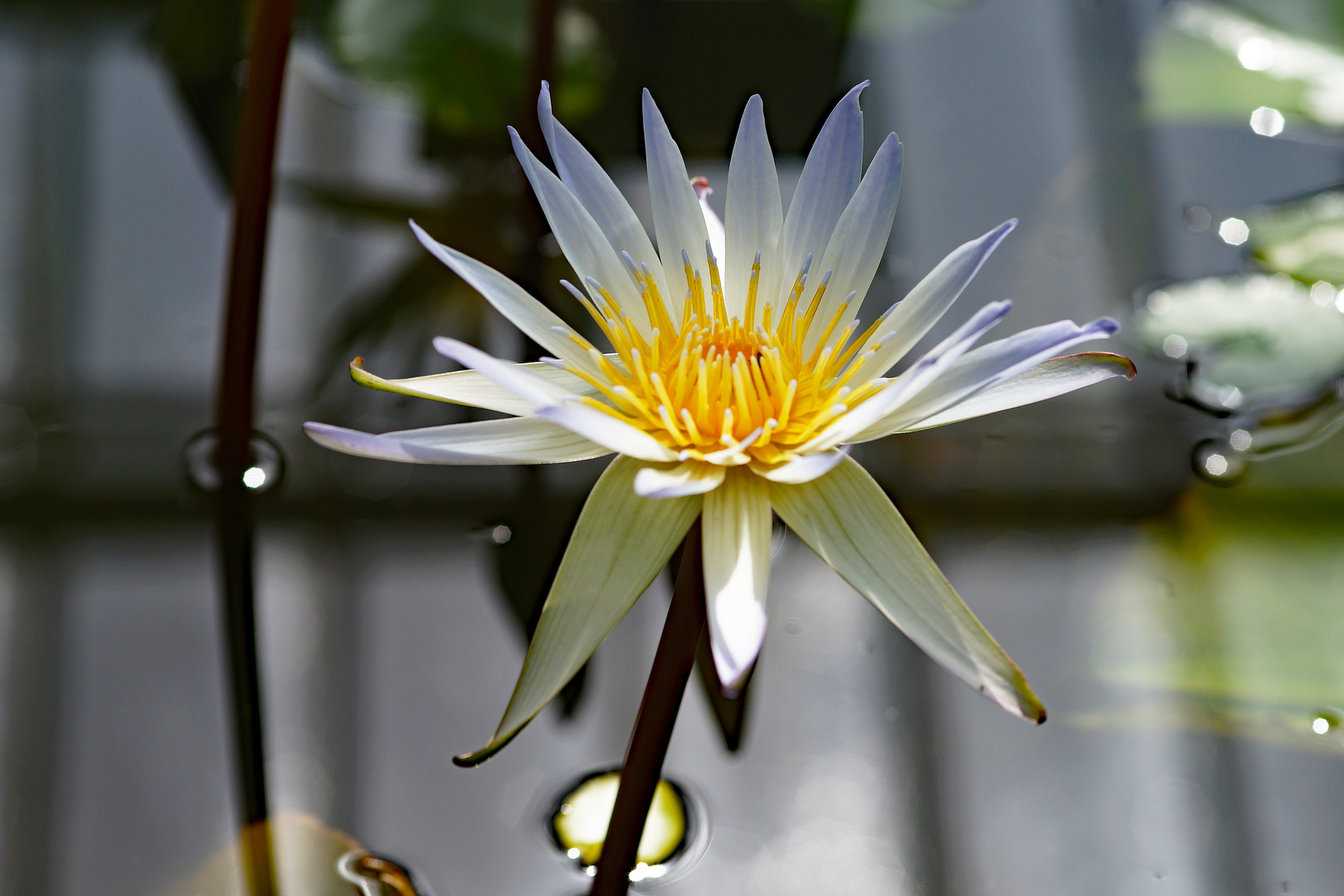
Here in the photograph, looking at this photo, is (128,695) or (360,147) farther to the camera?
(360,147)

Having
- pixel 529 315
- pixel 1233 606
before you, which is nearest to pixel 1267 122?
pixel 1233 606

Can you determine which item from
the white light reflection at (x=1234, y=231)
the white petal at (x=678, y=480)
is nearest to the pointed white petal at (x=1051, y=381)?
the white petal at (x=678, y=480)

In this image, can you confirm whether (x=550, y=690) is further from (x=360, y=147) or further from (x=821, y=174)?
(x=360, y=147)

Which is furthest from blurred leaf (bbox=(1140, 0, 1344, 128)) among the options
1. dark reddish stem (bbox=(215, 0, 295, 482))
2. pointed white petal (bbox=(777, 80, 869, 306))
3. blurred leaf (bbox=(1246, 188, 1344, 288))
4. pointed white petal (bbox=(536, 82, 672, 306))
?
dark reddish stem (bbox=(215, 0, 295, 482))

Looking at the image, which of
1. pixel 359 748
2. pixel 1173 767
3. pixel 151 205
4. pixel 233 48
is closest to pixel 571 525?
pixel 359 748

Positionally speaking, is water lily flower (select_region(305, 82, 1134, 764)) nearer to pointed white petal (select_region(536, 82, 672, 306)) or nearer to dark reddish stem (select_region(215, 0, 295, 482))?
pointed white petal (select_region(536, 82, 672, 306))

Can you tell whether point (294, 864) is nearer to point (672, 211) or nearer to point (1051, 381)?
point (672, 211)

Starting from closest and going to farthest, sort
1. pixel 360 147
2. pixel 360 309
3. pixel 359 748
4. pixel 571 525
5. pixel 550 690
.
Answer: pixel 550 690
pixel 359 748
pixel 571 525
pixel 360 309
pixel 360 147
